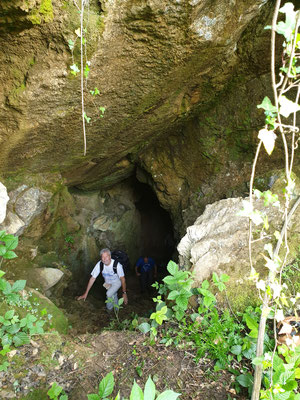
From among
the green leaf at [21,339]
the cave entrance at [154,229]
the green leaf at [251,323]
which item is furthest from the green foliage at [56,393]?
the cave entrance at [154,229]

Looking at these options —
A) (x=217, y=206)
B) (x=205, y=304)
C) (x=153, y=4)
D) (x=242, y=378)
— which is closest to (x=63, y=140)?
(x=153, y=4)

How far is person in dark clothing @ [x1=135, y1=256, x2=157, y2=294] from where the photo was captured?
6.65 metres

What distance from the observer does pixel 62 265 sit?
5.11 m

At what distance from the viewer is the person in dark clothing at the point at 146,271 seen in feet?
21.8

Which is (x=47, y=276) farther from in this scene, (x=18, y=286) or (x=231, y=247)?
(x=231, y=247)

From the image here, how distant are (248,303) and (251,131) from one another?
9.23 ft

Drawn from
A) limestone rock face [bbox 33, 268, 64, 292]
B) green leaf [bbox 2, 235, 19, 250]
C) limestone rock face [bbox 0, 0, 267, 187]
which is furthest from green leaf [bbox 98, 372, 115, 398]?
limestone rock face [bbox 33, 268, 64, 292]

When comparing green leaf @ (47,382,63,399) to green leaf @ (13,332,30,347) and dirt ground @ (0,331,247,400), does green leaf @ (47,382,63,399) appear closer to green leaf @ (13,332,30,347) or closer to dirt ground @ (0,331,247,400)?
dirt ground @ (0,331,247,400)

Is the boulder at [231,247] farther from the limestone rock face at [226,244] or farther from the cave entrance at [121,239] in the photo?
the cave entrance at [121,239]

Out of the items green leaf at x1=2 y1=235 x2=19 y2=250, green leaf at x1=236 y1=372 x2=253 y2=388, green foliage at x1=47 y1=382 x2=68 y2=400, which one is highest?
green leaf at x1=2 y1=235 x2=19 y2=250

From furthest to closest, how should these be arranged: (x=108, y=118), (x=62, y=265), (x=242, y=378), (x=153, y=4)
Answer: (x=62, y=265), (x=108, y=118), (x=153, y=4), (x=242, y=378)

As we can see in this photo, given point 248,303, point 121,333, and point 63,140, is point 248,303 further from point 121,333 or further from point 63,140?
point 63,140

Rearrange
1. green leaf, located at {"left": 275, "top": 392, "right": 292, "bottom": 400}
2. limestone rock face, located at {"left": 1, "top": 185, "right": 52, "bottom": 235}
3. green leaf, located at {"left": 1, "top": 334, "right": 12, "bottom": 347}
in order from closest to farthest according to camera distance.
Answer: green leaf, located at {"left": 275, "top": 392, "right": 292, "bottom": 400} < green leaf, located at {"left": 1, "top": 334, "right": 12, "bottom": 347} < limestone rock face, located at {"left": 1, "top": 185, "right": 52, "bottom": 235}

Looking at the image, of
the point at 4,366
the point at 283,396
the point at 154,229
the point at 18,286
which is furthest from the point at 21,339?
the point at 154,229
